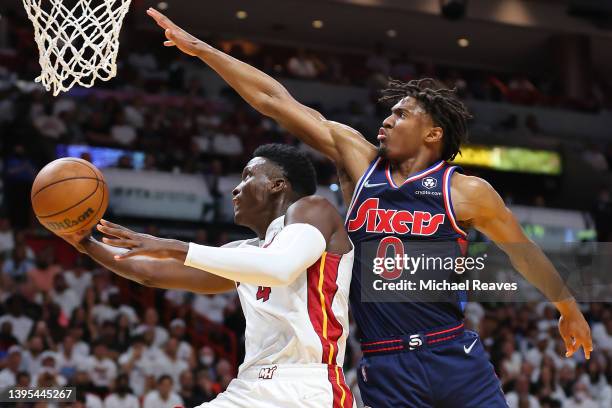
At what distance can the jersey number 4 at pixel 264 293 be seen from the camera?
3.64 meters

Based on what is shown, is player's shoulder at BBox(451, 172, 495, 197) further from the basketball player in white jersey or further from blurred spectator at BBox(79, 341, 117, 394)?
blurred spectator at BBox(79, 341, 117, 394)

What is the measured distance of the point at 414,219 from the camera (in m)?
4.12

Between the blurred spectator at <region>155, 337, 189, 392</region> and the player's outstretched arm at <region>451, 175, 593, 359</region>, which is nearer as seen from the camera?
the player's outstretched arm at <region>451, 175, 593, 359</region>

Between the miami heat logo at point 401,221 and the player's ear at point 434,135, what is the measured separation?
399mm

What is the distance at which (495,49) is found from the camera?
64.5ft

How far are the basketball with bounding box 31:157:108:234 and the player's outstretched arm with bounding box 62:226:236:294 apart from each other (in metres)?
0.11

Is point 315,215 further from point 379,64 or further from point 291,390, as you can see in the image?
point 379,64

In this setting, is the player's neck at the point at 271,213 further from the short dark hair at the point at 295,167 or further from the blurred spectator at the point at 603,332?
the blurred spectator at the point at 603,332

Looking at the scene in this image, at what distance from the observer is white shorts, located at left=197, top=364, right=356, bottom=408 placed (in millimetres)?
3436

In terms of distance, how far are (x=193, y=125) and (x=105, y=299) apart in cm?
425

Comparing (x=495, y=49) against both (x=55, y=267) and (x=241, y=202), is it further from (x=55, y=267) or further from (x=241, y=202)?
(x=241, y=202)

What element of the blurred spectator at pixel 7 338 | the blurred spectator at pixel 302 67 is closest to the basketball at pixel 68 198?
the blurred spectator at pixel 7 338

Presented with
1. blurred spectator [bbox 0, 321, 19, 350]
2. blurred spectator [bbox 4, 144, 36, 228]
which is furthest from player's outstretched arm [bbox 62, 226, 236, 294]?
blurred spectator [bbox 4, 144, 36, 228]

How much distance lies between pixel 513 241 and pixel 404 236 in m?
0.53
